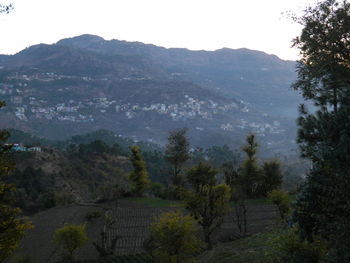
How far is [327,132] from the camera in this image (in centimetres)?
1109

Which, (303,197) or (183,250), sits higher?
(303,197)

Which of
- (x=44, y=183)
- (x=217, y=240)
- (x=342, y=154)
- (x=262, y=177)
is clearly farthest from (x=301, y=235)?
(x=44, y=183)

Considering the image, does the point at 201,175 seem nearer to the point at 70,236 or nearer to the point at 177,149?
the point at 70,236

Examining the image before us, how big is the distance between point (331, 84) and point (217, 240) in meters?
13.8

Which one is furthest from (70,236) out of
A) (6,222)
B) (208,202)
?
(6,222)

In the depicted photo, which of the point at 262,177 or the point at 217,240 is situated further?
the point at 262,177

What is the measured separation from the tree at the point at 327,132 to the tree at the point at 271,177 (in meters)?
25.5

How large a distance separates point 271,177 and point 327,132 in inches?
1286

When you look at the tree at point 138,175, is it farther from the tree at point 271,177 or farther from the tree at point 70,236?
the tree at point 70,236

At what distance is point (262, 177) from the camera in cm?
4338

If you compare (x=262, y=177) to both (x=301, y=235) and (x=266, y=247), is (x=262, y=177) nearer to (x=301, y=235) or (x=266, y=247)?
(x=266, y=247)

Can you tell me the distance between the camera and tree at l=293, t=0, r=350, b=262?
891 centimetres

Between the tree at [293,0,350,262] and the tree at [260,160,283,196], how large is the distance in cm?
2546

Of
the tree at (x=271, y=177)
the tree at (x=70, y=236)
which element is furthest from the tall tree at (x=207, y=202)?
the tree at (x=271, y=177)
